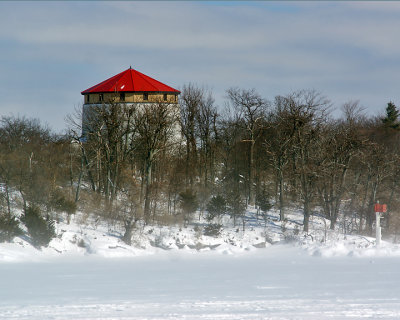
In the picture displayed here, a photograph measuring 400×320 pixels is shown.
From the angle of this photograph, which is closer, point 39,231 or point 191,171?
point 39,231

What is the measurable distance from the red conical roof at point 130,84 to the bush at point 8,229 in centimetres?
2748

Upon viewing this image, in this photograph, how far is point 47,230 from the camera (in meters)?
22.8

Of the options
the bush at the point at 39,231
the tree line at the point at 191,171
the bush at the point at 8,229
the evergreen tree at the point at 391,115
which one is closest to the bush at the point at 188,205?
the tree line at the point at 191,171

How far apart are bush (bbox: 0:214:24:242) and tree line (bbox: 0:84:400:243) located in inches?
3.4

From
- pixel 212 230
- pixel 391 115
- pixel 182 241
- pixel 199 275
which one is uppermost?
pixel 391 115

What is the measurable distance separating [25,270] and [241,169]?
2809cm

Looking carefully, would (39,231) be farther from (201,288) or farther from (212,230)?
(201,288)

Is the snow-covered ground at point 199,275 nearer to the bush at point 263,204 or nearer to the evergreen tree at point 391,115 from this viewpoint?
the bush at point 263,204

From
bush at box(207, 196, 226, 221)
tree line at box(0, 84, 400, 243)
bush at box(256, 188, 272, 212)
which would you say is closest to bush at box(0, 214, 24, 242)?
tree line at box(0, 84, 400, 243)

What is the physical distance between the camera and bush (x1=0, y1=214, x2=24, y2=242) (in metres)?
22.3

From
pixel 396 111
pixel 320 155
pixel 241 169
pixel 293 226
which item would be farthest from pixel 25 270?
pixel 396 111

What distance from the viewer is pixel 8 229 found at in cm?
2234

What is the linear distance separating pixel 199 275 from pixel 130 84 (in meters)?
35.1

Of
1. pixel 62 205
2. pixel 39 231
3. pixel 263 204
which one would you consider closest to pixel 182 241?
pixel 62 205
